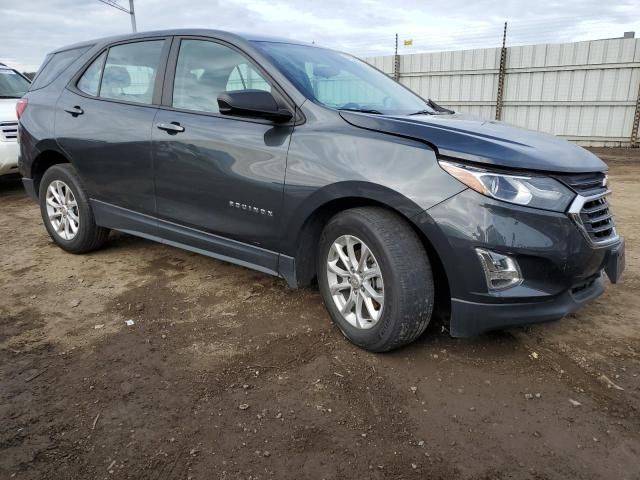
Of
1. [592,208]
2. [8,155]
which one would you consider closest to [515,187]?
[592,208]

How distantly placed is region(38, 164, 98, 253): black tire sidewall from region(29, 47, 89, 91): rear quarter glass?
0.77 metres

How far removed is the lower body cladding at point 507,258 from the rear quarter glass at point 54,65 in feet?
11.0

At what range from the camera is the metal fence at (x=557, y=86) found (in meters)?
11.9

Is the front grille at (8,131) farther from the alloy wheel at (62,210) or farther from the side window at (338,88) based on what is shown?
the side window at (338,88)

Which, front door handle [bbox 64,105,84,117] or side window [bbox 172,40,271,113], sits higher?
side window [bbox 172,40,271,113]

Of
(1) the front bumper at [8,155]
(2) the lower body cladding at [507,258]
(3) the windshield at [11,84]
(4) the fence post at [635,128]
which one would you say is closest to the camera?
(2) the lower body cladding at [507,258]

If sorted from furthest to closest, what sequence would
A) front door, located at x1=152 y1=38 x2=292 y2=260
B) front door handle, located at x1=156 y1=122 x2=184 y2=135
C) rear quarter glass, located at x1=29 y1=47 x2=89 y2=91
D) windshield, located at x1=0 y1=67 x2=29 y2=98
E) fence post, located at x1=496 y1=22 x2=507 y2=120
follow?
fence post, located at x1=496 y1=22 x2=507 y2=120
windshield, located at x1=0 y1=67 x2=29 y2=98
rear quarter glass, located at x1=29 y1=47 x2=89 y2=91
front door handle, located at x1=156 y1=122 x2=184 y2=135
front door, located at x1=152 y1=38 x2=292 y2=260

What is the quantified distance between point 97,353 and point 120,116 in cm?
174

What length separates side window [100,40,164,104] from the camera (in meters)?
3.44

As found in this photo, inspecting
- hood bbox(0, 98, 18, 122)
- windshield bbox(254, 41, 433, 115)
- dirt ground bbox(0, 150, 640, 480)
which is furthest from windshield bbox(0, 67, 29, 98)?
windshield bbox(254, 41, 433, 115)

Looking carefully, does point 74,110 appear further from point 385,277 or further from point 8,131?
point 8,131

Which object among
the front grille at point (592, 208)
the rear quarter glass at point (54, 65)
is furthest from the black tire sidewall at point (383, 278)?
the rear quarter glass at point (54, 65)

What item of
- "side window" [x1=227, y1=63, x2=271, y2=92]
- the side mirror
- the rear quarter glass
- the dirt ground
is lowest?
the dirt ground

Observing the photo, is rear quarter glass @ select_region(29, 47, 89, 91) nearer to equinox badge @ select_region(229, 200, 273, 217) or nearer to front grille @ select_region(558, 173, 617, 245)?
equinox badge @ select_region(229, 200, 273, 217)
